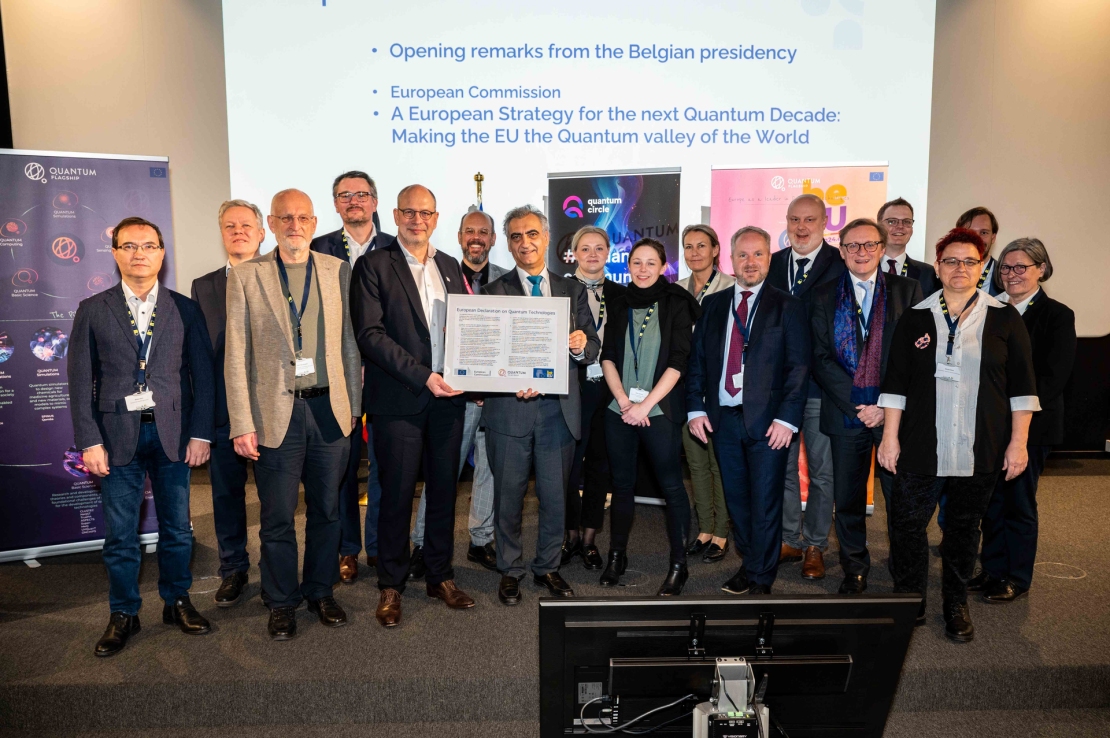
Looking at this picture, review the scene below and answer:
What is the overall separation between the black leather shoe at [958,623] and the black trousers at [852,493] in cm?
42

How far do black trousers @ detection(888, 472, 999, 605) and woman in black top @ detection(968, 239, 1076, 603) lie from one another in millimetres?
482

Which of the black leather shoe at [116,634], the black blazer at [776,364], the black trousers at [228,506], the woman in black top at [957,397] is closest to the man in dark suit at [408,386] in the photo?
the black trousers at [228,506]

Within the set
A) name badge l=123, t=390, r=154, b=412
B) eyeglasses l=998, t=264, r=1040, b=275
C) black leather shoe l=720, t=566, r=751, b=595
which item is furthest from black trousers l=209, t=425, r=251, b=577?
eyeglasses l=998, t=264, r=1040, b=275

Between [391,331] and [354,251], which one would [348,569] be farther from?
[354,251]

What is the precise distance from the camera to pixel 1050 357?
312cm

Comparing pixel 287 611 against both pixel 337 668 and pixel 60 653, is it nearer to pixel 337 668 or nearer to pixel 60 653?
pixel 337 668

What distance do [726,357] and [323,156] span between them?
3273 mm

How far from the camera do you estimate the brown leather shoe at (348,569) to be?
3512 mm

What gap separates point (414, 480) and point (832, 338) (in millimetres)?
2008

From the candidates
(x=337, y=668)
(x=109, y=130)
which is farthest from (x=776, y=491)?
(x=109, y=130)

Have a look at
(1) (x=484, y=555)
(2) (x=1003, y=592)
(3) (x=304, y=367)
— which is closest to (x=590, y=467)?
(1) (x=484, y=555)

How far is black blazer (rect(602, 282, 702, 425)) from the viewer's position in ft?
10.4

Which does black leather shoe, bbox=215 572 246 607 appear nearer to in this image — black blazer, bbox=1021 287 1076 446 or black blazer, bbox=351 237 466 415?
black blazer, bbox=351 237 466 415

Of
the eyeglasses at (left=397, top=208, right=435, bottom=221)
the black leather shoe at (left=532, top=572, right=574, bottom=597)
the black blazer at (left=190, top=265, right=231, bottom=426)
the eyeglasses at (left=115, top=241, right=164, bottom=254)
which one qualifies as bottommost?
the black leather shoe at (left=532, top=572, right=574, bottom=597)
